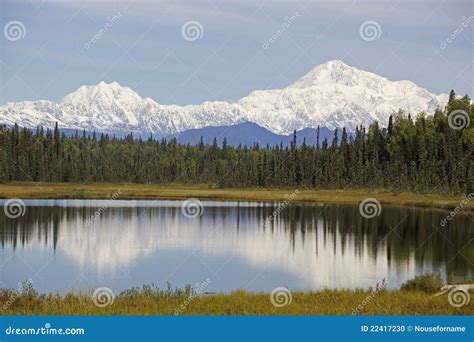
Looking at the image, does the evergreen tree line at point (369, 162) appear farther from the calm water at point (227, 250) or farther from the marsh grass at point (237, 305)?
the marsh grass at point (237, 305)

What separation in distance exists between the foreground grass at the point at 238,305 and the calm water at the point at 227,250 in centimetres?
775

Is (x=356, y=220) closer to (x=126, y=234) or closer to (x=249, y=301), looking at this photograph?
(x=126, y=234)

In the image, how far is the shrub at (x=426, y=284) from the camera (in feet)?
91.8

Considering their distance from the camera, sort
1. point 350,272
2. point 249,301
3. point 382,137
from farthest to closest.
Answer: point 382,137
point 350,272
point 249,301

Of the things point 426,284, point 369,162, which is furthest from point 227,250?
point 369,162

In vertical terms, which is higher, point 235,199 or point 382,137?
point 382,137

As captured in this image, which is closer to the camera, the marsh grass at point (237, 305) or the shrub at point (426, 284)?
the marsh grass at point (237, 305)

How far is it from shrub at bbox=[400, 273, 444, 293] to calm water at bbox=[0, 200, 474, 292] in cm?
652

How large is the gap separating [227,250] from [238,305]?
89.7 feet

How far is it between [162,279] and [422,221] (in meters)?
42.5

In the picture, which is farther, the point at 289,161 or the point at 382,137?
the point at 289,161

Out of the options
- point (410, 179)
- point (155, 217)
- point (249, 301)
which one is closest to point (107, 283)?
point (249, 301)

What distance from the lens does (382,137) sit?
529 ft

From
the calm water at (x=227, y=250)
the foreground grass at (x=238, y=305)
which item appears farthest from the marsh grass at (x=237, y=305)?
the calm water at (x=227, y=250)
